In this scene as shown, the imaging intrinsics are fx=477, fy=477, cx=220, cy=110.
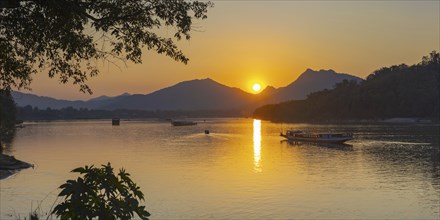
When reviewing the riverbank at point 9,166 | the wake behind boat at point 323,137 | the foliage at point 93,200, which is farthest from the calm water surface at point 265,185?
the wake behind boat at point 323,137

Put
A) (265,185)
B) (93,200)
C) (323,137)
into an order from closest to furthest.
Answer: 1. (93,200)
2. (265,185)
3. (323,137)

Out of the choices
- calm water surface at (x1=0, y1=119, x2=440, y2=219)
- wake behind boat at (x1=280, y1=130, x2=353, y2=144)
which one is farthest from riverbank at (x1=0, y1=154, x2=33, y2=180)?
wake behind boat at (x1=280, y1=130, x2=353, y2=144)

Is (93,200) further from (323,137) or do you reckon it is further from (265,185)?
(323,137)

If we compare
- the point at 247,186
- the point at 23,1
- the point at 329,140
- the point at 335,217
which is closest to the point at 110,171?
the point at 23,1

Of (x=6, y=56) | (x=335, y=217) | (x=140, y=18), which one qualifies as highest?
(x=140, y=18)

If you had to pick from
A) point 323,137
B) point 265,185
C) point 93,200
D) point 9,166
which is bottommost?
point 265,185

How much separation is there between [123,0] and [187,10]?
1815 mm

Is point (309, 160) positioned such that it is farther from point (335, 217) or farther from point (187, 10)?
point (187, 10)

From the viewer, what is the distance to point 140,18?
43.3ft

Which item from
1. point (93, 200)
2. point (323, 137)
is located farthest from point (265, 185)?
point (323, 137)

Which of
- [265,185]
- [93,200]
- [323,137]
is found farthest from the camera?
[323,137]

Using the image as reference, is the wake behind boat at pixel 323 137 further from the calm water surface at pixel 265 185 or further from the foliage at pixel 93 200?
the foliage at pixel 93 200

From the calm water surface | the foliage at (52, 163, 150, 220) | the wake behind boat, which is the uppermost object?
the foliage at (52, 163, 150, 220)

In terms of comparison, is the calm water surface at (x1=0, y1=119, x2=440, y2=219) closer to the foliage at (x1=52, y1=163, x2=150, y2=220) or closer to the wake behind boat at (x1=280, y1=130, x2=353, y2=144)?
the foliage at (x1=52, y1=163, x2=150, y2=220)
